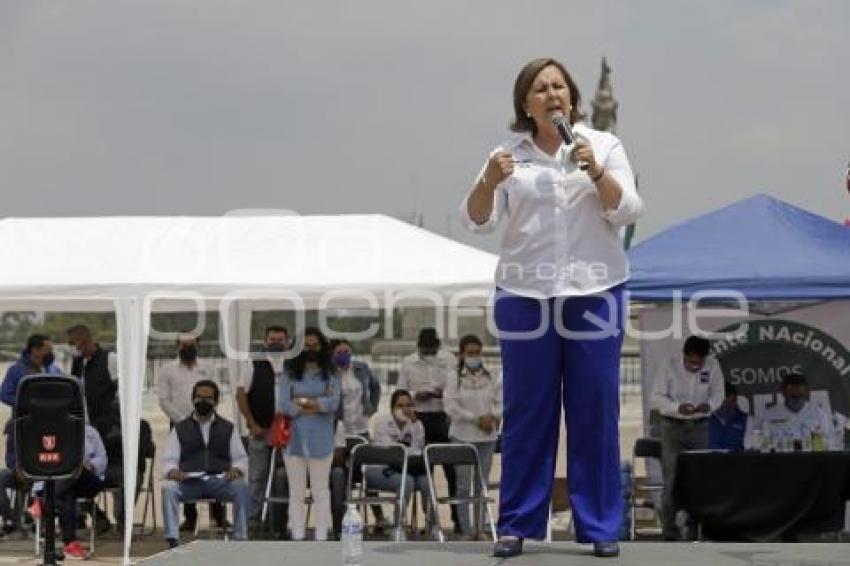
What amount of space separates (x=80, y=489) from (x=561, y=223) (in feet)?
24.2

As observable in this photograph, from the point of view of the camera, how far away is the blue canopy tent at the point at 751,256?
37.5 ft

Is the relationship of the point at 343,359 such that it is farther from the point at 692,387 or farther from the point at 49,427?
the point at 49,427

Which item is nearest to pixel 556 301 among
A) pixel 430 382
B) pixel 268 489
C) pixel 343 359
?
Result: pixel 268 489

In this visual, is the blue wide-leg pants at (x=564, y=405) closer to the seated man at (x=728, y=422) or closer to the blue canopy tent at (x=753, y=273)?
the blue canopy tent at (x=753, y=273)

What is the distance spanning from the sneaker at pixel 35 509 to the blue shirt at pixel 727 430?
17.9 ft

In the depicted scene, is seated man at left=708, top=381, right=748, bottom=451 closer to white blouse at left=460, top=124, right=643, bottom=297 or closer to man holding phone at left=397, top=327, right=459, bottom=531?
man holding phone at left=397, top=327, right=459, bottom=531

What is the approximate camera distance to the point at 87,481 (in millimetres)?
11977

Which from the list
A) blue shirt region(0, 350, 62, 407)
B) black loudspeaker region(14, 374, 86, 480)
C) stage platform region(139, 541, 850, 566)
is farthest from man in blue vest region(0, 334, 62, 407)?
stage platform region(139, 541, 850, 566)

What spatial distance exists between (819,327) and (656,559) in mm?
8596

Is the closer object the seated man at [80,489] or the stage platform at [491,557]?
the stage platform at [491,557]

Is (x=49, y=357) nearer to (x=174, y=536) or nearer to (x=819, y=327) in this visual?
(x=174, y=536)

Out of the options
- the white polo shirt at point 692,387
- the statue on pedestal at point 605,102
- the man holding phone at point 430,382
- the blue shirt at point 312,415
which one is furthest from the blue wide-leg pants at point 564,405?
the statue on pedestal at point 605,102

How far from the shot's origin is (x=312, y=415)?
11898mm

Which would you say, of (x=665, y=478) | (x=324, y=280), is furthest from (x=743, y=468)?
(x=324, y=280)
